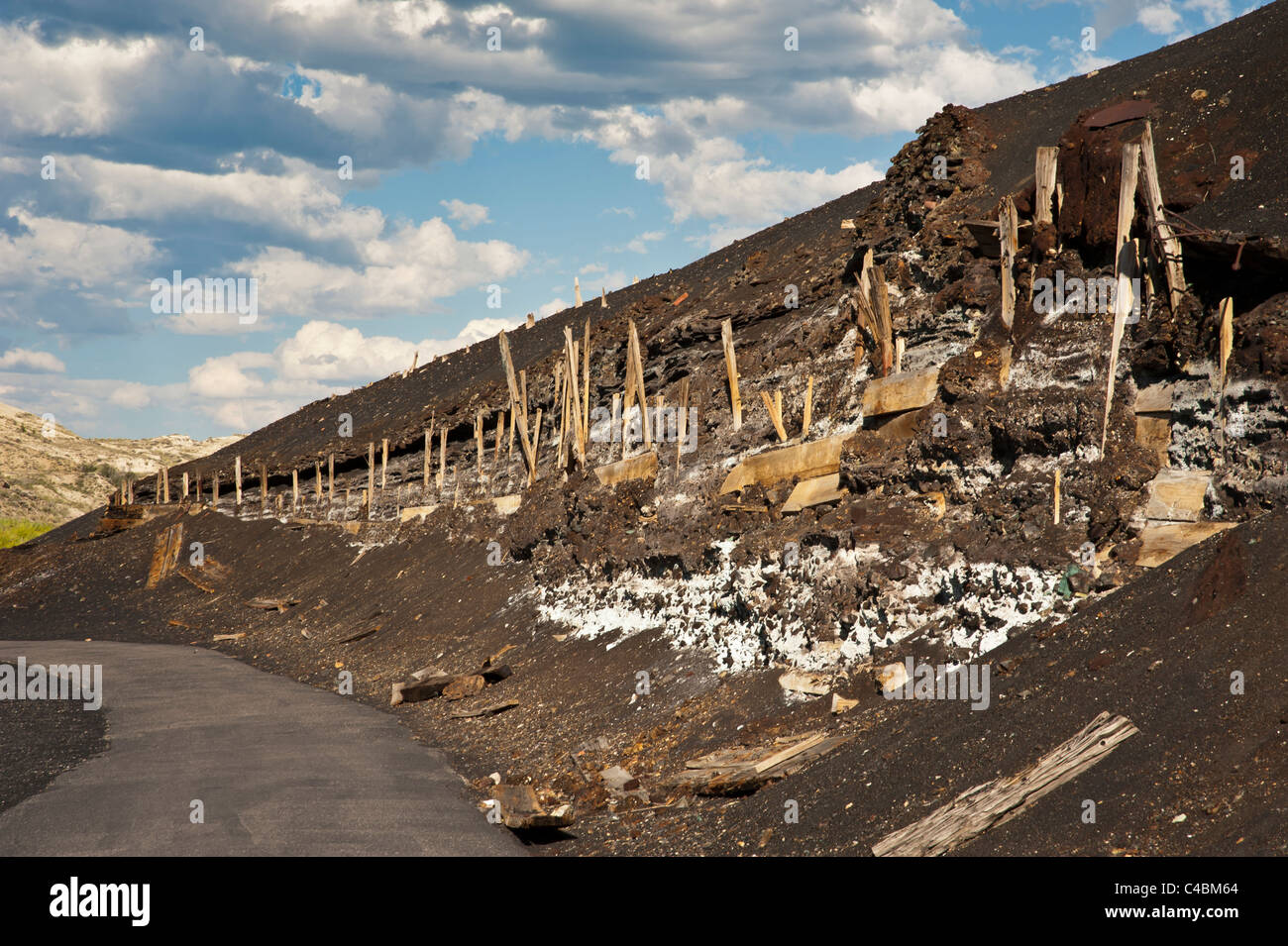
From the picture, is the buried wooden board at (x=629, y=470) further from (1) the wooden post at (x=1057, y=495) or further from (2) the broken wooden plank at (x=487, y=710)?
(1) the wooden post at (x=1057, y=495)

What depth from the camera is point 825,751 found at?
35.8ft

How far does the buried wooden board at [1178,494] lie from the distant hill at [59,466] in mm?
76274

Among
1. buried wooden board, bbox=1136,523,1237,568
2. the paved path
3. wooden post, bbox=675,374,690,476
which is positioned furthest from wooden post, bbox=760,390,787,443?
the paved path

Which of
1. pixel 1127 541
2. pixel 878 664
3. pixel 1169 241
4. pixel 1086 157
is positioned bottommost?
pixel 878 664

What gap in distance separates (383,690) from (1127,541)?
1455cm

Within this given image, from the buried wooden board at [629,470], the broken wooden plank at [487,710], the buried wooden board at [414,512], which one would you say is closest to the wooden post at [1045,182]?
the buried wooden board at [629,470]

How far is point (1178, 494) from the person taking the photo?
11477mm

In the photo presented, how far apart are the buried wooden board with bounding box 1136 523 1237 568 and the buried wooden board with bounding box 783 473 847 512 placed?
5.06m

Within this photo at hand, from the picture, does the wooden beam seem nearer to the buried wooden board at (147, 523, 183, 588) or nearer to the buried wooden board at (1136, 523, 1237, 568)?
the buried wooden board at (147, 523, 183, 588)

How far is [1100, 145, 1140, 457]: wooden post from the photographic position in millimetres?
12938

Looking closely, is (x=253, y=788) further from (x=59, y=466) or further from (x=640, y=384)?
(x=59, y=466)

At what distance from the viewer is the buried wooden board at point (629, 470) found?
70.9 ft
